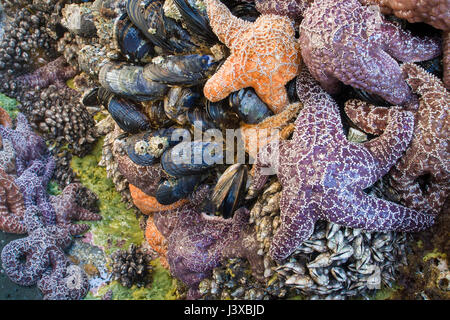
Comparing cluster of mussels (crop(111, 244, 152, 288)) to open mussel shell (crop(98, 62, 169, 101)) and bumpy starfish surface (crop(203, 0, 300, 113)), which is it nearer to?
open mussel shell (crop(98, 62, 169, 101))

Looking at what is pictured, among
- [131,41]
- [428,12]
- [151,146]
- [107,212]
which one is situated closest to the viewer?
[428,12]

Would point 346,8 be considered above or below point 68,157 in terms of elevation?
above

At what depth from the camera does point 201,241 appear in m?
4.22

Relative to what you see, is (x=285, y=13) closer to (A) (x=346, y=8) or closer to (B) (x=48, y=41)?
(A) (x=346, y=8)

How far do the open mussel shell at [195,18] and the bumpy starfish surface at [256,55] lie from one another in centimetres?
12

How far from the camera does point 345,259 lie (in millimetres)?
3219

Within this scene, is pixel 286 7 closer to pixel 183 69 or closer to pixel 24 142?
pixel 183 69

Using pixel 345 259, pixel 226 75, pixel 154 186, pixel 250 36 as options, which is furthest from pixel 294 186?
pixel 154 186

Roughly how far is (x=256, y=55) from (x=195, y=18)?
0.79 metres

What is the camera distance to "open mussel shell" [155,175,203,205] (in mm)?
4136

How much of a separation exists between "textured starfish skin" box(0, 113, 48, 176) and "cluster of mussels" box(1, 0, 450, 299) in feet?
3.66

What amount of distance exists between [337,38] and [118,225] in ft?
12.3

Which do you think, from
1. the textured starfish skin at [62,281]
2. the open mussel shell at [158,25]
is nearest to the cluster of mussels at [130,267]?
the textured starfish skin at [62,281]

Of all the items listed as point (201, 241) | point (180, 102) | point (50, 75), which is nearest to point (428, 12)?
point (180, 102)
